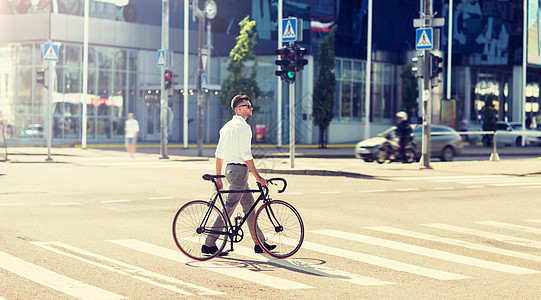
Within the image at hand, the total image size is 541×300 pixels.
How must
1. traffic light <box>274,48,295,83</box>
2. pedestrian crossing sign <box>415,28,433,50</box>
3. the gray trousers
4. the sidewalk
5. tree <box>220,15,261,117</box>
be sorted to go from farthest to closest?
tree <box>220,15,261,117</box> → pedestrian crossing sign <box>415,28,433,50</box> → traffic light <box>274,48,295,83</box> → the sidewalk → the gray trousers

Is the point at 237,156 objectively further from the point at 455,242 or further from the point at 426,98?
the point at 426,98

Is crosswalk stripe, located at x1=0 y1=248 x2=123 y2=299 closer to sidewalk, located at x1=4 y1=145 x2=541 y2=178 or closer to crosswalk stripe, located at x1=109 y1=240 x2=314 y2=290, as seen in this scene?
crosswalk stripe, located at x1=109 y1=240 x2=314 y2=290

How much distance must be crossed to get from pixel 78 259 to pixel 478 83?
59754 mm

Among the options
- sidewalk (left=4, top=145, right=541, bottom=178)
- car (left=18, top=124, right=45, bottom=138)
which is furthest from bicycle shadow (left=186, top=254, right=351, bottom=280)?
car (left=18, top=124, right=45, bottom=138)

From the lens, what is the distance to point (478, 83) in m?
65.6

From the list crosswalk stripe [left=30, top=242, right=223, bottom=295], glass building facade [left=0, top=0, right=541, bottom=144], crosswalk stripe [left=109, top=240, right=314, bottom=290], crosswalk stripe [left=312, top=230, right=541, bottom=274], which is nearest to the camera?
crosswalk stripe [left=30, top=242, right=223, bottom=295]

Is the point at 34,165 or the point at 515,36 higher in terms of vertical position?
the point at 515,36

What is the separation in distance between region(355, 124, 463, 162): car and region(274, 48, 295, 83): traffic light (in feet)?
23.3

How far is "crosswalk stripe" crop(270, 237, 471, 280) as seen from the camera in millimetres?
8625

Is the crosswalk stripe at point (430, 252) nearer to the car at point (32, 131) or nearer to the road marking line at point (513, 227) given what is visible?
the road marking line at point (513, 227)

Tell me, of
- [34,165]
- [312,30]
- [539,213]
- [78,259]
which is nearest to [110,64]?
[312,30]

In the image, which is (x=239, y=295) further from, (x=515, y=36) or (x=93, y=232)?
(x=515, y=36)

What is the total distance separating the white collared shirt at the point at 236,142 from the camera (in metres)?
9.33

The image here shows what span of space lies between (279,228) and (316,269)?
3.12 ft
